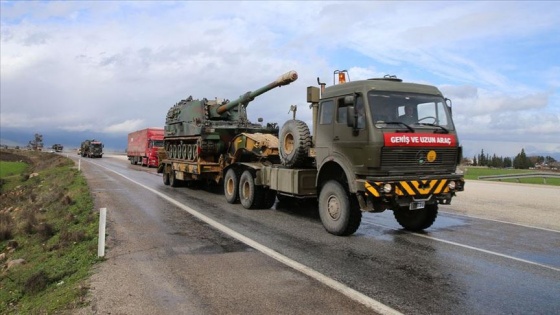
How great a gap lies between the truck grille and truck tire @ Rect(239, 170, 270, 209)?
5.03m

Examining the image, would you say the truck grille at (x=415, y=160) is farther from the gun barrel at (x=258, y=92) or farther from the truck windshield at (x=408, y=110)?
the gun barrel at (x=258, y=92)

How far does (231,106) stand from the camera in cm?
1792

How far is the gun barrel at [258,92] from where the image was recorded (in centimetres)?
1412

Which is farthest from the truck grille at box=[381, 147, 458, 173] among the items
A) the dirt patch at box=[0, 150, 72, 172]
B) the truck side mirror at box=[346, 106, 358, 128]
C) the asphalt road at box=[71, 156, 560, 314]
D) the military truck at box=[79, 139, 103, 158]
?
the military truck at box=[79, 139, 103, 158]

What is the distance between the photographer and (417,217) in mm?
9602

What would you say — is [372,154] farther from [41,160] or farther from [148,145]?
[41,160]

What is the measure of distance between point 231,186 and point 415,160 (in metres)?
6.91

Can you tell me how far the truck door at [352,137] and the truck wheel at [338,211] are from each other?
2.16ft

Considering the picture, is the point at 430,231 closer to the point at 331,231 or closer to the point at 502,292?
the point at 331,231

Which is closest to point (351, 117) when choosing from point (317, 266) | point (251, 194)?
point (317, 266)

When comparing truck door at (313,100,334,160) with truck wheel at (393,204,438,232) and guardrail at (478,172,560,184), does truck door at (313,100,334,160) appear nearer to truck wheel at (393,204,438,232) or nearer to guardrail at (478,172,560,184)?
truck wheel at (393,204,438,232)

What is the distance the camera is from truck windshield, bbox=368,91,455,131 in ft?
27.3

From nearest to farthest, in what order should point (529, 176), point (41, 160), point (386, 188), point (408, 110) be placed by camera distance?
point (386, 188), point (408, 110), point (529, 176), point (41, 160)

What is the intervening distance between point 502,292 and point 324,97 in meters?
5.36
